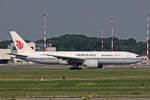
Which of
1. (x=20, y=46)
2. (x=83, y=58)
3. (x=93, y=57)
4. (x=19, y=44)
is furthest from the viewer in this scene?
(x=19, y=44)

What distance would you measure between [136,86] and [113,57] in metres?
45.5

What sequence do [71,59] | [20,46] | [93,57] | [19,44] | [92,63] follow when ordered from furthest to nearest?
[19,44] < [20,46] < [93,57] < [92,63] < [71,59]

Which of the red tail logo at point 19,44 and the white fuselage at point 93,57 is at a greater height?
the red tail logo at point 19,44

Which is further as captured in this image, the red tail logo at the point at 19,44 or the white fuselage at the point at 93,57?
the red tail logo at the point at 19,44

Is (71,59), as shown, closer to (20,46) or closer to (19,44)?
(20,46)

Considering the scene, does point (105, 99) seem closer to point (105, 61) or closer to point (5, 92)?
point (5, 92)

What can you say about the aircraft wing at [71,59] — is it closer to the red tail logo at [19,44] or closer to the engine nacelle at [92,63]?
the engine nacelle at [92,63]

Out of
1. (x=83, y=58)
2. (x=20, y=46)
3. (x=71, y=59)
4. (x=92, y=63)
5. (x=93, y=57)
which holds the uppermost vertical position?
(x=20, y=46)

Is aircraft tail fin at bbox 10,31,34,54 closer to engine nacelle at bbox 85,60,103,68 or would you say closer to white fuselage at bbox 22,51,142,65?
white fuselage at bbox 22,51,142,65

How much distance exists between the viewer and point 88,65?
9375cm

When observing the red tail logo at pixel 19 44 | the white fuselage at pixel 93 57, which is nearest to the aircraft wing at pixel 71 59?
the white fuselage at pixel 93 57

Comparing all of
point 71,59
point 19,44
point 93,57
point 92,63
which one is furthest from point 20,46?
point 92,63

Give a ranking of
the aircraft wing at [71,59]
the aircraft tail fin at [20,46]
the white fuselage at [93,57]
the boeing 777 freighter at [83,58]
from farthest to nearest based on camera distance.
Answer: the aircraft tail fin at [20,46], the white fuselage at [93,57], the boeing 777 freighter at [83,58], the aircraft wing at [71,59]

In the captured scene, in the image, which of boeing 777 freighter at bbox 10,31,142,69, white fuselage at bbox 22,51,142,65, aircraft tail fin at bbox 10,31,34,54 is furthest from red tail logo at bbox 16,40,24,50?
white fuselage at bbox 22,51,142,65
